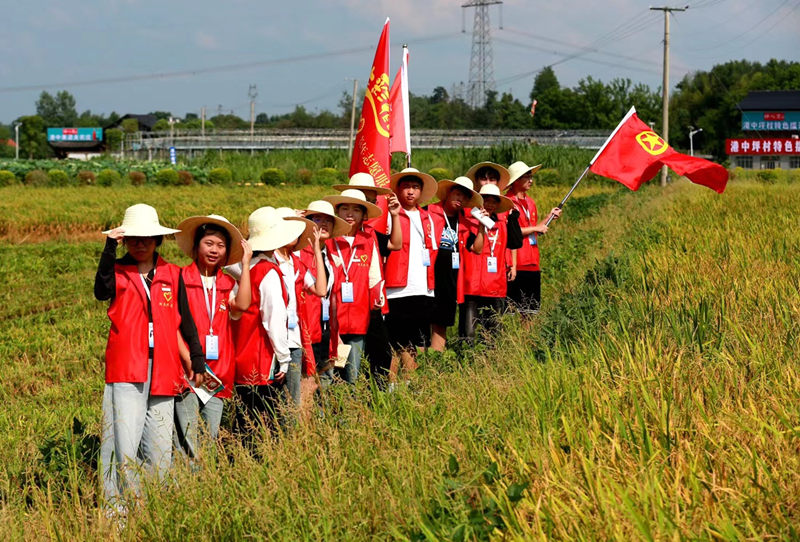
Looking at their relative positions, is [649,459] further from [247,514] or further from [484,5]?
[484,5]

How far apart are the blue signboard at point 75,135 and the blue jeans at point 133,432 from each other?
11507cm

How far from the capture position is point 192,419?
552cm

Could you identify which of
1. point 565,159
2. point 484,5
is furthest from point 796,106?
point 565,159

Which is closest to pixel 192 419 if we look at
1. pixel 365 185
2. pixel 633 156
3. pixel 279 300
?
pixel 279 300

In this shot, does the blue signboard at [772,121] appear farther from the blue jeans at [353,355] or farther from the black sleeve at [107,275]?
the black sleeve at [107,275]

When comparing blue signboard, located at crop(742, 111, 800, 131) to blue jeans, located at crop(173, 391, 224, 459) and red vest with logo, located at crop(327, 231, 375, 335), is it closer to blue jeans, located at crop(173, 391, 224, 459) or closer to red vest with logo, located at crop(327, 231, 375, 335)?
red vest with logo, located at crop(327, 231, 375, 335)

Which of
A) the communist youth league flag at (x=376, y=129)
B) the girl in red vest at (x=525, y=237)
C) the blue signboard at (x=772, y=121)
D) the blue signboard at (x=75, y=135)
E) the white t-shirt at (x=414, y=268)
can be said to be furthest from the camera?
the blue signboard at (x=75, y=135)

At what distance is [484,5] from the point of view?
304 ft

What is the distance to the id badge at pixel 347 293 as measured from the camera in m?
7.02

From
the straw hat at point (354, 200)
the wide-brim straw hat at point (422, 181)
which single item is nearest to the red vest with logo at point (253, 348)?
the straw hat at point (354, 200)

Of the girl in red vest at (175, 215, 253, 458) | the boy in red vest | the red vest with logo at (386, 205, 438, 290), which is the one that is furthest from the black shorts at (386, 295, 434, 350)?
the girl in red vest at (175, 215, 253, 458)

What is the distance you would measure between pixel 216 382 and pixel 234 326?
0.50m

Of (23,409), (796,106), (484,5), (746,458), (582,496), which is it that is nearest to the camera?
(582,496)

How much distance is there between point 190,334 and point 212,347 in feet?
0.63
